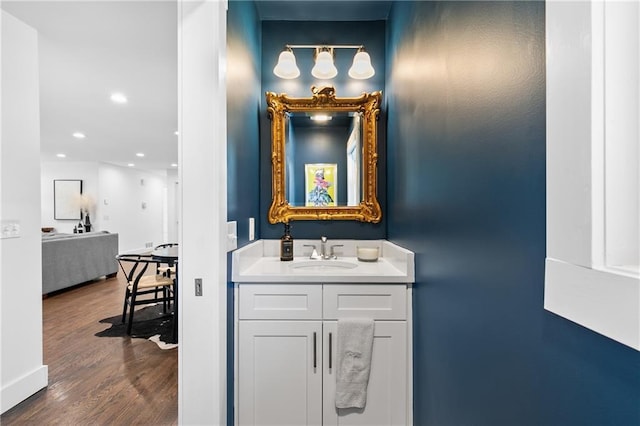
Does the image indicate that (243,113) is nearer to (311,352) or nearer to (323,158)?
(323,158)

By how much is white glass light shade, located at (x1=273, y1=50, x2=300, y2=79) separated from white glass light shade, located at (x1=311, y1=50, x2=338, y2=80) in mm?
144

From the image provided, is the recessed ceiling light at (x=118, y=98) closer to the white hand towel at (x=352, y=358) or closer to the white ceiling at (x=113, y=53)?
the white ceiling at (x=113, y=53)

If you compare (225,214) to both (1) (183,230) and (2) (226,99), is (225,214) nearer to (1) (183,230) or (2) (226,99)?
(1) (183,230)

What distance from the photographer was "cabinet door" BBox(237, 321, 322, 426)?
1.51 meters

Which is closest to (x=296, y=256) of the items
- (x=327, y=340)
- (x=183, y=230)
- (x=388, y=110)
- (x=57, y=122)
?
(x=327, y=340)

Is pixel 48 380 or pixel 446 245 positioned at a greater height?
pixel 446 245

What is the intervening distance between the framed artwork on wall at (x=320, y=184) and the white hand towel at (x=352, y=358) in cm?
96

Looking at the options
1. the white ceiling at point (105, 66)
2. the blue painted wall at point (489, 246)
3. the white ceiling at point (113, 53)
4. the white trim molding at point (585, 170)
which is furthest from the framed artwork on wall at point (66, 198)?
the white trim molding at point (585, 170)

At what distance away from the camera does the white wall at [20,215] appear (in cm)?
180

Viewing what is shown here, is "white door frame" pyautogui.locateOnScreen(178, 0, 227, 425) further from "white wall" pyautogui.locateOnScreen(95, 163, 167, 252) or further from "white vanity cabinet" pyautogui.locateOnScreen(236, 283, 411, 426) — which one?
"white wall" pyautogui.locateOnScreen(95, 163, 167, 252)

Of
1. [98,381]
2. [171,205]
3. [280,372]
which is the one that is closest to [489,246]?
[280,372]

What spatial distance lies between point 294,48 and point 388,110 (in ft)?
2.69

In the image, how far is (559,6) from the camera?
55 cm

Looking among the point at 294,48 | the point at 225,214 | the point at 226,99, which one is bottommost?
the point at 225,214
